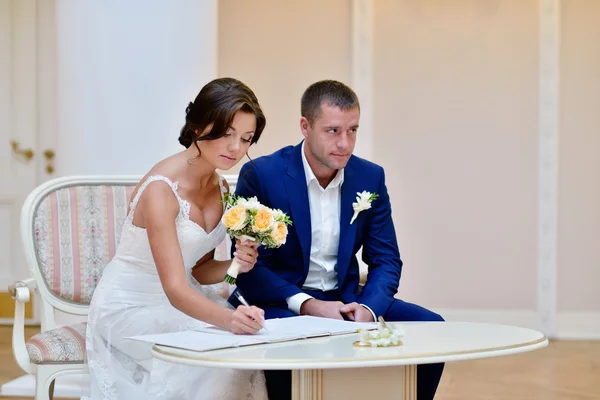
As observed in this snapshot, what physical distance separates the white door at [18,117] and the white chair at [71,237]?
3355mm

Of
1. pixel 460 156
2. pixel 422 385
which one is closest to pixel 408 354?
pixel 422 385

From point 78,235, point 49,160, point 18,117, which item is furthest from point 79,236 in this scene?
point 18,117

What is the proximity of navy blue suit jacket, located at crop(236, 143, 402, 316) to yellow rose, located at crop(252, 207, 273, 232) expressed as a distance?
0.62m

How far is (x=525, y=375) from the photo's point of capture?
18.0 feet

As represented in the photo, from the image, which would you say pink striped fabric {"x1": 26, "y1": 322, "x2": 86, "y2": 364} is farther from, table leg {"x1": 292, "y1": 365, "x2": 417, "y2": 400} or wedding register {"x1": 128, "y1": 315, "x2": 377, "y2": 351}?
table leg {"x1": 292, "y1": 365, "x2": 417, "y2": 400}

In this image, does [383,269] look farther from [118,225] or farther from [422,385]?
[118,225]

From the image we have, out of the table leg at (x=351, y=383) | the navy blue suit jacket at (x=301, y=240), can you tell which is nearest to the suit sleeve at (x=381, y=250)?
the navy blue suit jacket at (x=301, y=240)

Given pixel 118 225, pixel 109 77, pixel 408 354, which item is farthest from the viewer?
pixel 109 77

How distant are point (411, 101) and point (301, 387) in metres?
4.78

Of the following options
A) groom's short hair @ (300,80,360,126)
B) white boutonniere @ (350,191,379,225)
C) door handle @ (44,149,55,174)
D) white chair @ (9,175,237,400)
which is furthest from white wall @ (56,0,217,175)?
door handle @ (44,149,55,174)

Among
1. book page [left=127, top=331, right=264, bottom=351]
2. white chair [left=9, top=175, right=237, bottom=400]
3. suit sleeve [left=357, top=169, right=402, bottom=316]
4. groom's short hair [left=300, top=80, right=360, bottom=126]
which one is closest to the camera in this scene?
book page [left=127, top=331, right=264, bottom=351]

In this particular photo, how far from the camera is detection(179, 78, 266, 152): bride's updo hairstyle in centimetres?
296

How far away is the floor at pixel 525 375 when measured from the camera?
195 inches

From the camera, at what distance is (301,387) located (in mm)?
2396
